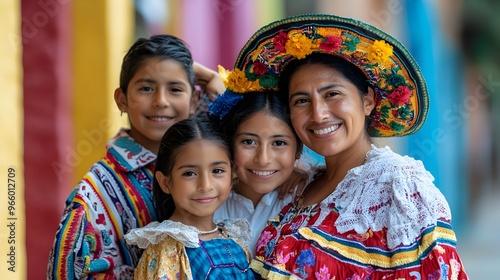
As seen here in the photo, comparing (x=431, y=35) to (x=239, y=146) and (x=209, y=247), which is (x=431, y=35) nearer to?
(x=239, y=146)

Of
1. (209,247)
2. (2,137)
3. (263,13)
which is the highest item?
(263,13)

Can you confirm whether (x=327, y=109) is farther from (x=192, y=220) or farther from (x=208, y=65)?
(x=208, y=65)

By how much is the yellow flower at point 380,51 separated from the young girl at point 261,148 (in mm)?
476

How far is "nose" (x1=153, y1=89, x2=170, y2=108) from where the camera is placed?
279 cm

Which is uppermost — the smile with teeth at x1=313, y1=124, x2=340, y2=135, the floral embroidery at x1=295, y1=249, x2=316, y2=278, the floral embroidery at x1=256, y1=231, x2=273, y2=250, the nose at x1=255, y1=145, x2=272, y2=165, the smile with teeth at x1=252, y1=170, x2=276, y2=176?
the smile with teeth at x1=313, y1=124, x2=340, y2=135

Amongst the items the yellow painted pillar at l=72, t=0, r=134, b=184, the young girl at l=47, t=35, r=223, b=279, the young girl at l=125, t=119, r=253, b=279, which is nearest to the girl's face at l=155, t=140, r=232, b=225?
the young girl at l=125, t=119, r=253, b=279

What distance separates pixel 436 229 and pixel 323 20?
82cm

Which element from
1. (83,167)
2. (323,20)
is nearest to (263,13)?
(83,167)

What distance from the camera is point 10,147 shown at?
3.12m

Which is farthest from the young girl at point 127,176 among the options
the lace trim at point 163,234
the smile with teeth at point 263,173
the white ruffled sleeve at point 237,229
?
the smile with teeth at point 263,173

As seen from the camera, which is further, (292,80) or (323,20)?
(292,80)

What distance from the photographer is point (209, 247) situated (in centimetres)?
237

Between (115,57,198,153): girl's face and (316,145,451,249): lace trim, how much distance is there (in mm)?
879

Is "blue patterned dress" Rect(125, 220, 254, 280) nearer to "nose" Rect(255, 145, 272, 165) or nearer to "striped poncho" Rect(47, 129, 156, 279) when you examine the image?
"striped poncho" Rect(47, 129, 156, 279)
